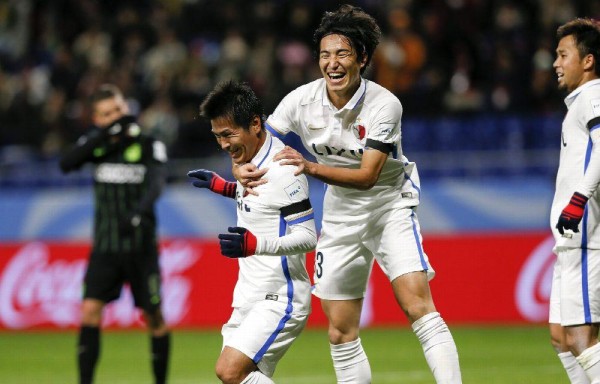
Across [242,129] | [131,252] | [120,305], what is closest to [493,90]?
[120,305]

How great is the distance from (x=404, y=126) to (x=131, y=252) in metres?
6.50

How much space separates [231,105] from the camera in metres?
5.66

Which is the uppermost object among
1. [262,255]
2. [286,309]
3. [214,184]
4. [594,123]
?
A: [594,123]

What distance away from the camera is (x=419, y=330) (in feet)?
20.0

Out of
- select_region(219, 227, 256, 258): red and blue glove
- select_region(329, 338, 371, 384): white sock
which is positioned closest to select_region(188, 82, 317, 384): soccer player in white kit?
select_region(219, 227, 256, 258): red and blue glove

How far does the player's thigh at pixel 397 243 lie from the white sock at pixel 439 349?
0.30 m

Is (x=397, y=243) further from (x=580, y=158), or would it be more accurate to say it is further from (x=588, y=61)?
(x=588, y=61)

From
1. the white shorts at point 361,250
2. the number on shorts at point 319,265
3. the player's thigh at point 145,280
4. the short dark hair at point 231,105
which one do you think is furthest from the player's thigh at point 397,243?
the player's thigh at point 145,280

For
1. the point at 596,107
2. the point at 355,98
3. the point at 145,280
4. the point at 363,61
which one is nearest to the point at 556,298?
the point at 596,107

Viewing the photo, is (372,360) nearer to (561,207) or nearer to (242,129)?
(561,207)

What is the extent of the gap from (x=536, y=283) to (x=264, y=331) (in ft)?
24.2

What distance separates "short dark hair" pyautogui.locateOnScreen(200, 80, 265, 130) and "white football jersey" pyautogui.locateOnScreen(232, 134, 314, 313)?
26cm

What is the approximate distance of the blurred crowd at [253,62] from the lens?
14742mm

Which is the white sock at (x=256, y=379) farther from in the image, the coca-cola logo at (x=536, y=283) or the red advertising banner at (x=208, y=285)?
the coca-cola logo at (x=536, y=283)
